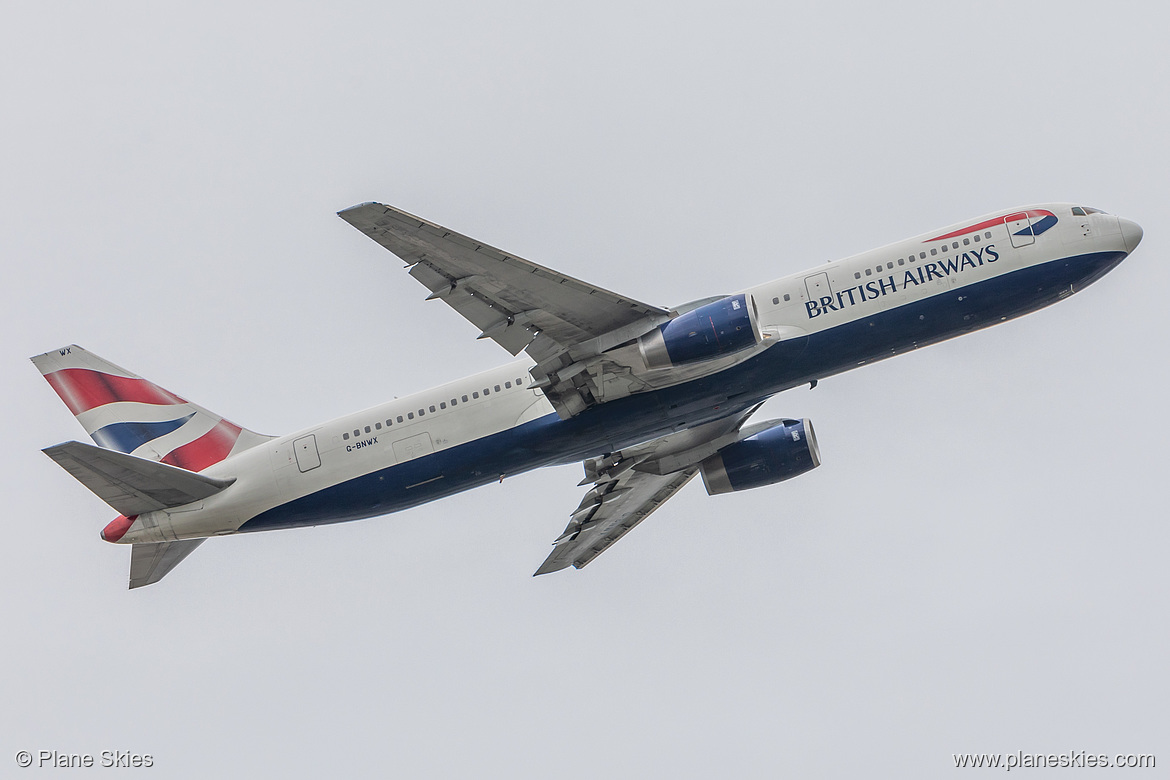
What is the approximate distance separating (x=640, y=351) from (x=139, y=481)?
16.8 meters

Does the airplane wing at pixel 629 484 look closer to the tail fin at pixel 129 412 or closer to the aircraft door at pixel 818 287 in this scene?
the aircraft door at pixel 818 287

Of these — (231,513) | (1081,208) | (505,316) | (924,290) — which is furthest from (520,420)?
(1081,208)

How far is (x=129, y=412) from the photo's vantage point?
41.9m

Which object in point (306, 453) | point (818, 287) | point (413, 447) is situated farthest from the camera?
point (306, 453)

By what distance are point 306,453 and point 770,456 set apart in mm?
17043

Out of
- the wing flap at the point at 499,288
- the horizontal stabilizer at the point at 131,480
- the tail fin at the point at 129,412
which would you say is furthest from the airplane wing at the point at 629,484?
the horizontal stabilizer at the point at 131,480

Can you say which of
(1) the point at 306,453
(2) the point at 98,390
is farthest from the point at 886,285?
(2) the point at 98,390

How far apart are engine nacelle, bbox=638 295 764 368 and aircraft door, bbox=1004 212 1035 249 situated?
9.24 metres

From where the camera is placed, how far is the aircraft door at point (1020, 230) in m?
36.5

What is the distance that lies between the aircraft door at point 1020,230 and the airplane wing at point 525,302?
11574 mm

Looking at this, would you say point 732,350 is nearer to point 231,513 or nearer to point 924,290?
point 924,290

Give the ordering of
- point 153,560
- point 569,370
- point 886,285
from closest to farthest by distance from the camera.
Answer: point 569,370 < point 886,285 < point 153,560

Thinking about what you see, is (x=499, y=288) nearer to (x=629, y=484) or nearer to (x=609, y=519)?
(x=629, y=484)

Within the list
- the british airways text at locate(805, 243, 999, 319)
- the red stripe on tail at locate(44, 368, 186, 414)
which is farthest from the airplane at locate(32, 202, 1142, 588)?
the red stripe on tail at locate(44, 368, 186, 414)
